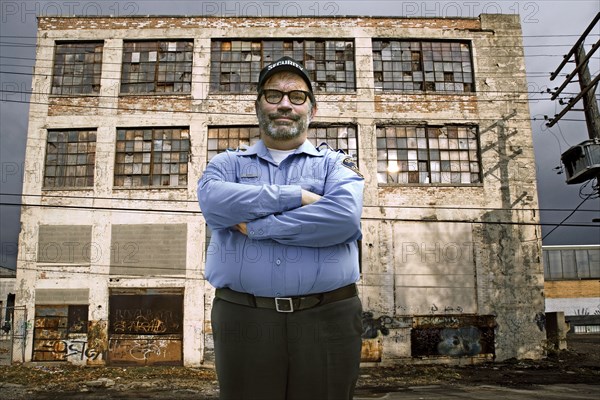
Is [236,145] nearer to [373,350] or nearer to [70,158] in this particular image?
[70,158]

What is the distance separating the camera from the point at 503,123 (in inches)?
787

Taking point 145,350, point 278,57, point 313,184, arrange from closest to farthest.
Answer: point 313,184 → point 145,350 → point 278,57

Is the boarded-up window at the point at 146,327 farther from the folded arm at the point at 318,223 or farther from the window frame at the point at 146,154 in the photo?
the folded arm at the point at 318,223

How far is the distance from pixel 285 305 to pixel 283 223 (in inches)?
15.3

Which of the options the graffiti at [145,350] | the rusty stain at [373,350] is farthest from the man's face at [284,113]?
the graffiti at [145,350]

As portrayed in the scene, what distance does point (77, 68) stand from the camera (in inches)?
A: 798

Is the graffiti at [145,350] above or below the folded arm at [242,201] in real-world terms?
below

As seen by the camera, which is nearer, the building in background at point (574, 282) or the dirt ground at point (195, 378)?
the dirt ground at point (195, 378)

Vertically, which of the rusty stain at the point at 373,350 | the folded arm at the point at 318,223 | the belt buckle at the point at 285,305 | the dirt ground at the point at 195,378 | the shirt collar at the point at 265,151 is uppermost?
the shirt collar at the point at 265,151

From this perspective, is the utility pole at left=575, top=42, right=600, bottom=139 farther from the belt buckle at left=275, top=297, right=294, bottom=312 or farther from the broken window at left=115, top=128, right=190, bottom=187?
the belt buckle at left=275, top=297, right=294, bottom=312

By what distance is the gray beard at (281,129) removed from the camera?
104 inches

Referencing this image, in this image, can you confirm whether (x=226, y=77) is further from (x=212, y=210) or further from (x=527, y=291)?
(x=212, y=210)

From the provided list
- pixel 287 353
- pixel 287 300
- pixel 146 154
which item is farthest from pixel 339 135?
pixel 287 353

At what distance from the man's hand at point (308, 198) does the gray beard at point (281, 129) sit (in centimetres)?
30
